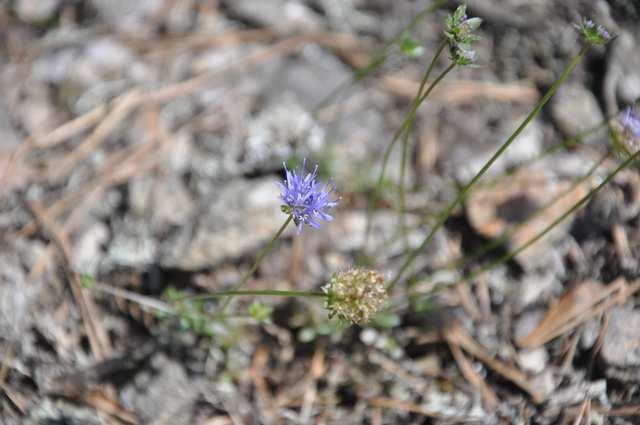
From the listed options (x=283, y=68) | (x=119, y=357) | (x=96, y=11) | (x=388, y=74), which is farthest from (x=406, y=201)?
(x=96, y=11)

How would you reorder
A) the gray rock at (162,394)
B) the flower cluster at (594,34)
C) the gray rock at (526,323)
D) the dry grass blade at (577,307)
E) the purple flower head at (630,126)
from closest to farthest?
the flower cluster at (594,34), the purple flower head at (630,126), the gray rock at (162,394), the dry grass blade at (577,307), the gray rock at (526,323)

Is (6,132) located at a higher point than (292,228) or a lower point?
higher

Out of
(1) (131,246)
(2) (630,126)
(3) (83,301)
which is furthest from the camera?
(1) (131,246)

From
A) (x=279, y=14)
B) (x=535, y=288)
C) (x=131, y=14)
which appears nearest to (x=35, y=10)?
(x=131, y=14)

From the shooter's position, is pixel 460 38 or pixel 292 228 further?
pixel 292 228

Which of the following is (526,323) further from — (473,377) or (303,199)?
(303,199)

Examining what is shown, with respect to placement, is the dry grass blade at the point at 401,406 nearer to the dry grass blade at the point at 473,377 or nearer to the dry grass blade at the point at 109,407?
the dry grass blade at the point at 473,377

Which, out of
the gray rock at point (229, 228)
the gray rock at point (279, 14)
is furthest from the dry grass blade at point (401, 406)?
the gray rock at point (279, 14)
